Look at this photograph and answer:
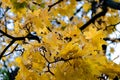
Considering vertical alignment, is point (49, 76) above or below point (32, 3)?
above

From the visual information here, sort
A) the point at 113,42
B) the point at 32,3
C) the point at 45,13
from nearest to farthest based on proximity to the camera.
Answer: the point at 45,13 → the point at 32,3 → the point at 113,42

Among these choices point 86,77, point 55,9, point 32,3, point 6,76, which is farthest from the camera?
point 6,76

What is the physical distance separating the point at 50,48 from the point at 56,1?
2666 millimetres

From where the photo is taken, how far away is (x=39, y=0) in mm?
3723

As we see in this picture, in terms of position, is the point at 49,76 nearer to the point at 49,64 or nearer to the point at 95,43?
the point at 49,64

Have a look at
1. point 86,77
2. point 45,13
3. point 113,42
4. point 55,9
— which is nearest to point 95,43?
point 86,77

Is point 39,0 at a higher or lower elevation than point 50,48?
lower

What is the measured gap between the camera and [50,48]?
2.08 meters

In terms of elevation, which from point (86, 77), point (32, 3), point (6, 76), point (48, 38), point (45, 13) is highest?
point (48, 38)

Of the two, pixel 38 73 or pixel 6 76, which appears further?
pixel 6 76

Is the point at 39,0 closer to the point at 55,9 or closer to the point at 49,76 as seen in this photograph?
the point at 55,9

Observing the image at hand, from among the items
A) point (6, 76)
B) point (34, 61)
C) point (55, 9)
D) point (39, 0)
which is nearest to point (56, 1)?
point (55, 9)

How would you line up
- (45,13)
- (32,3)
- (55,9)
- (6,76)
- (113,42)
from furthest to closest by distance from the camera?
(113,42), (6,76), (55,9), (32,3), (45,13)

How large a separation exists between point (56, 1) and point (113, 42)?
1.54 m
